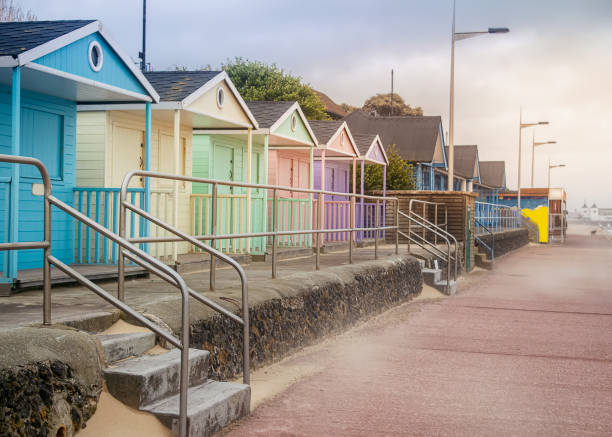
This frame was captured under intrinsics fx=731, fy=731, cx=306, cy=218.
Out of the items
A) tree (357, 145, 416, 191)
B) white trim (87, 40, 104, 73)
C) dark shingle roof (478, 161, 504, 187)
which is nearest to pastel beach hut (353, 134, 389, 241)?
tree (357, 145, 416, 191)

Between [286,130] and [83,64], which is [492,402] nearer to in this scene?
[83,64]

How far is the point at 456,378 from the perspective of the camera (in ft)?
22.3

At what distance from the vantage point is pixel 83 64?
8578 mm

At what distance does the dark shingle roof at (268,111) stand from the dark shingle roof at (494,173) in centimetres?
5750

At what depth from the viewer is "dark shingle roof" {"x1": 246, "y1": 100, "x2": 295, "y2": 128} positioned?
15.1 metres

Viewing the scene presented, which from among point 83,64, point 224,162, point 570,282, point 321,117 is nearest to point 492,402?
point 83,64

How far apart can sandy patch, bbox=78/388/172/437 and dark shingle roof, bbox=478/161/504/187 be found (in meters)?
69.2

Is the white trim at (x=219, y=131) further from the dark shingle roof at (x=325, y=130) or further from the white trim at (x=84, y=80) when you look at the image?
the dark shingle roof at (x=325, y=130)

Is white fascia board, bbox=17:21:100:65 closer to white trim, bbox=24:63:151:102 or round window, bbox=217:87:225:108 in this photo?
white trim, bbox=24:63:151:102

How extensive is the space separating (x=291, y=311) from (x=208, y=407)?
3.15 m

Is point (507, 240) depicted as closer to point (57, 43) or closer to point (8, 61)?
point (57, 43)

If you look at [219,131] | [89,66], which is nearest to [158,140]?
[219,131]

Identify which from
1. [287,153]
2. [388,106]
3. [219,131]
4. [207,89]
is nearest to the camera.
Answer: [207,89]

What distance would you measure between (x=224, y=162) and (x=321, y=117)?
1012 inches
